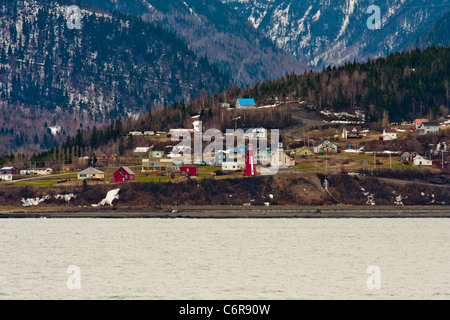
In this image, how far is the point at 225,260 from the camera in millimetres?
82750

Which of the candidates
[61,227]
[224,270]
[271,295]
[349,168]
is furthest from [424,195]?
[271,295]

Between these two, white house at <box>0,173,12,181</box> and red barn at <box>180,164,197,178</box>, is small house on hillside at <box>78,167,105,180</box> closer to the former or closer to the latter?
red barn at <box>180,164,197,178</box>

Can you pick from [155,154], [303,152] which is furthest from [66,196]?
[303,152]

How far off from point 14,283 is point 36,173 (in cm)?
11102

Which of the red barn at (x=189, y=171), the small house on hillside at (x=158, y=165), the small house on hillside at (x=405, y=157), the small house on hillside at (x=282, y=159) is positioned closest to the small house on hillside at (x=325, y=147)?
the small house on hillside at (x=405, y=157)

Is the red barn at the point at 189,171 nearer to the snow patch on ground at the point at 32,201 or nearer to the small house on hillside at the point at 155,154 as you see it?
the snow patch on ground at the point at 32,201

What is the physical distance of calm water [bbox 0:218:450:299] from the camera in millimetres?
65812

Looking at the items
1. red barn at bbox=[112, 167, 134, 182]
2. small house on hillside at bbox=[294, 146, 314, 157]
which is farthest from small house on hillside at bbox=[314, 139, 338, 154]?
red barn at bbox=[112, 167, 134, 182]

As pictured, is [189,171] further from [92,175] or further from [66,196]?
[66,196]

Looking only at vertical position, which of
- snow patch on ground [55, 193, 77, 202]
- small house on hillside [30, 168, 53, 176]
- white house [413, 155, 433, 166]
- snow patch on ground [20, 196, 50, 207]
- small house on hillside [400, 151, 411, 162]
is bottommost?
snow patch on ground [20, 196, 50, 207]

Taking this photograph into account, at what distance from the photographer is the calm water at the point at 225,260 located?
216 ft
